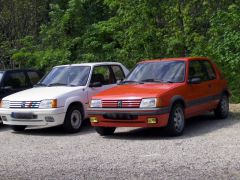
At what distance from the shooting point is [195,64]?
1178 centimetres

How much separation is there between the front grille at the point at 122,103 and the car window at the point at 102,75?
7.08ft

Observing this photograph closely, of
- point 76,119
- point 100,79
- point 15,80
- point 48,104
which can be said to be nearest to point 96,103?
point 48,104

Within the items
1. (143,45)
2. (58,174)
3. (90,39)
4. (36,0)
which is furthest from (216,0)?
(58,174)

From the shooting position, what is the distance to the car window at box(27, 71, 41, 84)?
14270 millimetres

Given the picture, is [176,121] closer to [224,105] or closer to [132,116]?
[132,116]

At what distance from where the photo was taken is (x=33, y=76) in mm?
14414

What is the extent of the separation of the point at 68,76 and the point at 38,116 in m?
1.84

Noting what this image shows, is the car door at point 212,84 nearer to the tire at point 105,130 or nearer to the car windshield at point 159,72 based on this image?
the car windshield at point 159,72

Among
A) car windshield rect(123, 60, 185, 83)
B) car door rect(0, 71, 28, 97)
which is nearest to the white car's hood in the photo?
car door rect(0, 71, 28, 97)

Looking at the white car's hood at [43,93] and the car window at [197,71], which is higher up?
the car window at [197,71]

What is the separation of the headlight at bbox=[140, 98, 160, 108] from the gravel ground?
72cm

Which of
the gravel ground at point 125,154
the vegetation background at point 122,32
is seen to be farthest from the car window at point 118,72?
the vegetation background at point 122,32

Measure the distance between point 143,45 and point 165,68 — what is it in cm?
852

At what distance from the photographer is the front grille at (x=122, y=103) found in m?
9.87
